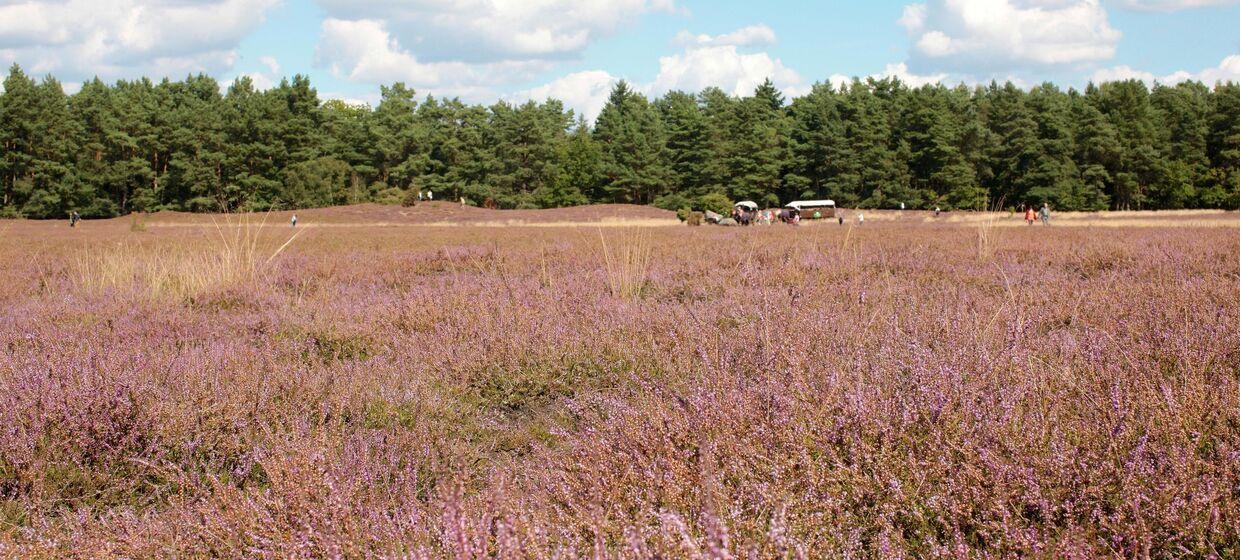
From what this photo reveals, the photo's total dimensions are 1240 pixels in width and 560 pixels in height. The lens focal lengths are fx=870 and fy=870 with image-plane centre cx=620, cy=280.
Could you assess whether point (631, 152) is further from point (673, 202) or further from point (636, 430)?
point (636, 430)

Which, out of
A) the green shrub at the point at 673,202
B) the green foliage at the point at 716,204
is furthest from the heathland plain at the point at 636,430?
the green shrub at the point at 673,202

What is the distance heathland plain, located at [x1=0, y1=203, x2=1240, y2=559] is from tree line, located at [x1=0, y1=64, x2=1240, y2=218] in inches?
2232

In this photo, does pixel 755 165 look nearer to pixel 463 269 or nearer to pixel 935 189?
pixel 935 189

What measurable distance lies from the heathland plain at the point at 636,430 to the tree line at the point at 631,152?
186ft

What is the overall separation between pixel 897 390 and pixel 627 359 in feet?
5.61

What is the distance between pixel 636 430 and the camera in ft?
9.70

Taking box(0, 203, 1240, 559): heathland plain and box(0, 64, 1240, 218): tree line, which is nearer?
box(0, 203, 1240, 559): heathland plain

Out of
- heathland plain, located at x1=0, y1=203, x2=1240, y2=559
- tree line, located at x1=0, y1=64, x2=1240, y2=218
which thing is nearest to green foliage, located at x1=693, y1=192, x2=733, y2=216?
tree line, located at x1=0, y1=64, x2=1240, y2=218

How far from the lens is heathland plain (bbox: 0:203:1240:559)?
226 cm

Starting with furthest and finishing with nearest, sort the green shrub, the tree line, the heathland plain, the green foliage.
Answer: the green shrub → the tree line → the green foliage → the heathland plain

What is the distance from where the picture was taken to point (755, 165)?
71.1m

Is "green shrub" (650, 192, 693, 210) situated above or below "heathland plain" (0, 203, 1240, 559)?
above

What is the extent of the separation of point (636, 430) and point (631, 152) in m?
75.0

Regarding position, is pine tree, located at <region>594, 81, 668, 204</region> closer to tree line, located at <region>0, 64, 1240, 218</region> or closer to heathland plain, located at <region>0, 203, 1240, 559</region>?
tree line, located at <region>0, 64, 1240, 218</region>
